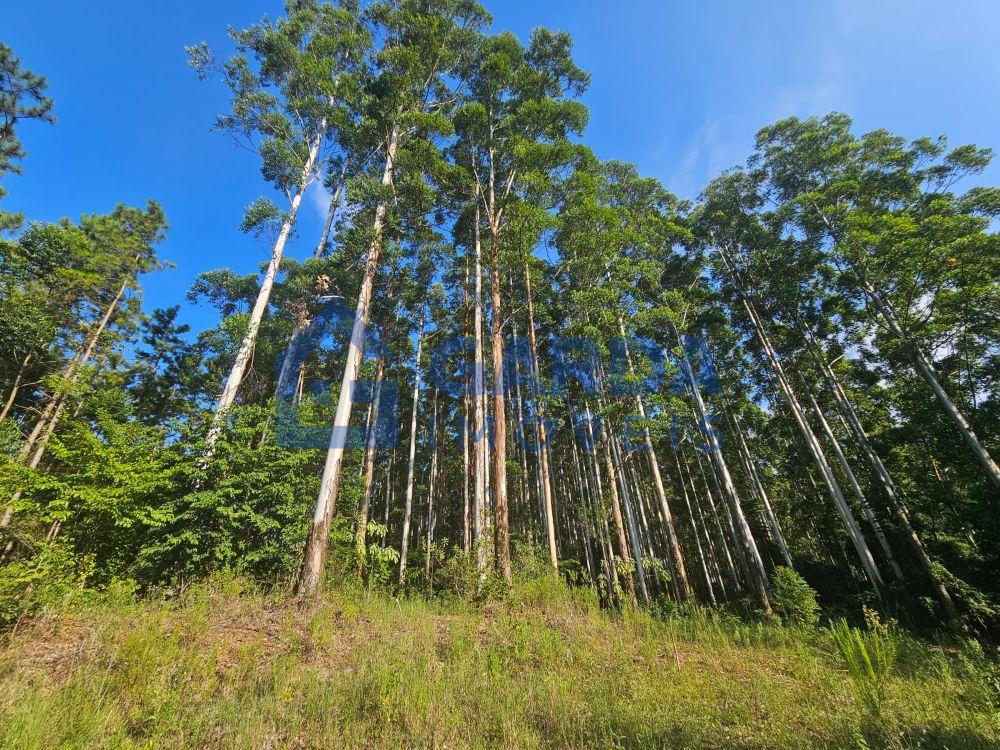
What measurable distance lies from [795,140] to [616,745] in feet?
75.6

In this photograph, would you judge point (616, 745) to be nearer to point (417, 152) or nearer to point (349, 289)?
point (417, 152)

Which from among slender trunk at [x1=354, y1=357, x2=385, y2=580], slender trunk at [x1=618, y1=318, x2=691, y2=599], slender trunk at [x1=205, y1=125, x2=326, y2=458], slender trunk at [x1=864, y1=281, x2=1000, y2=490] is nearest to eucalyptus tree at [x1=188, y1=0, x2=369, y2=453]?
slender trunk at [x1=205, y1=125, x2=326, y2=458]

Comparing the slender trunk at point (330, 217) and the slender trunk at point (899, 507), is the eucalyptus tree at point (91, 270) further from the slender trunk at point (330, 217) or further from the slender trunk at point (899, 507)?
the slender trunk at point (899, 507)

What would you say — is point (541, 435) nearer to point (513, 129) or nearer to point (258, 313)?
point (258, 313)

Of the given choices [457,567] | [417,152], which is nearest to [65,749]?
[457,567]

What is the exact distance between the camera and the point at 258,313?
418 inches

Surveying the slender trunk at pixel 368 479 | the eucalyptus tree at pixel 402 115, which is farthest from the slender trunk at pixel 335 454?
the slender trunk at pixel 368 479

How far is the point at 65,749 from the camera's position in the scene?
8.81 ft

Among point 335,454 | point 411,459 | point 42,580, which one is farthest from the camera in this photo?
point 411,459

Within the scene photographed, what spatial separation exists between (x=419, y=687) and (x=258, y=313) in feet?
34.9

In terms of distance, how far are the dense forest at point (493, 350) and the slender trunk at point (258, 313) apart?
0.10 m

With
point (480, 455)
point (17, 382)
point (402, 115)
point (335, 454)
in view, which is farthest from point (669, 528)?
point (17, 382)

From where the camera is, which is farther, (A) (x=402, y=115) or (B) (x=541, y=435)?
(B) (x=541, y=435)

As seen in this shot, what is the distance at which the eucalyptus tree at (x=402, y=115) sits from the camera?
30.3ft
